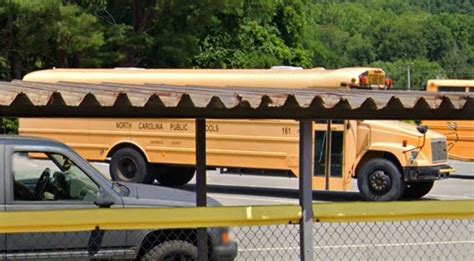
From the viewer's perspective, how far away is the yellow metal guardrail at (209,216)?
455cm

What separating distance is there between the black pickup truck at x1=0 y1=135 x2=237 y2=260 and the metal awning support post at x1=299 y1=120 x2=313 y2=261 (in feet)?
5.32

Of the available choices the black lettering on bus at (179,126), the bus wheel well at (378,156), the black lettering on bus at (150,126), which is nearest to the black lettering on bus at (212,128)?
the black lettering on bus at (179,126)

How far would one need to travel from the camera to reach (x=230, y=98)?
4.24m

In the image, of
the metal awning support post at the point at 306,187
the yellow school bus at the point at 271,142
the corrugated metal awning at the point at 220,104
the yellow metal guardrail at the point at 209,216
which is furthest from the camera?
the yellow school bus at the point at 271,142

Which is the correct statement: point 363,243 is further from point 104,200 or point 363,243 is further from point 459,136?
point 459,136

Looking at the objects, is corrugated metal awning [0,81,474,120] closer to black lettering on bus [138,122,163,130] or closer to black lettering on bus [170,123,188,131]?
black lettering on bus [170,123,188,131]

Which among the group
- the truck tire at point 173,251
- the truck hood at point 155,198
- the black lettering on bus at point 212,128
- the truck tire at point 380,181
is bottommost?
the truck tire at point 380,181

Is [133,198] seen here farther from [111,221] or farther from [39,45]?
[39,45]

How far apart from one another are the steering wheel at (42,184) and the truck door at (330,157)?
8.82 meters

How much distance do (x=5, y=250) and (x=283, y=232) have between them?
181 inches

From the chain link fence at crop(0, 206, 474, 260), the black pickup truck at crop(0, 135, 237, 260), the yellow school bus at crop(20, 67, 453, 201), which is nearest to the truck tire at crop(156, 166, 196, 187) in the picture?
the yellow school bus at crop(20, 67, 453, 201)

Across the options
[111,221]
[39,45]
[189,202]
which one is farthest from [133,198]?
[39,45]

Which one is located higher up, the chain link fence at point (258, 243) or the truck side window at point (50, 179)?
the truck side window at point (50, 179)

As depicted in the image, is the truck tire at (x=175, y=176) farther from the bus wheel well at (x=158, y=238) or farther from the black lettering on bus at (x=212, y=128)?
the bus wheel well at (x=158, y=238)
